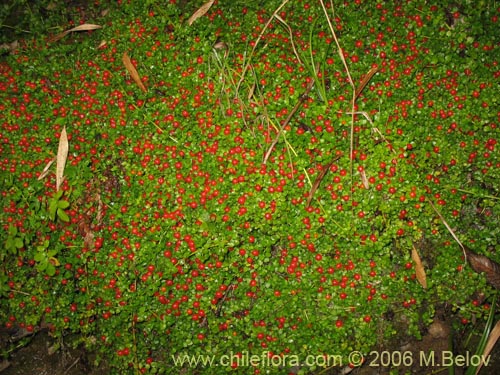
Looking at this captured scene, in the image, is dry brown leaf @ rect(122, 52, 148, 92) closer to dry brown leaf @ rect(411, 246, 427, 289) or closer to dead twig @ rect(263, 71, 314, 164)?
dead twig @ rect(263, 71, 314, 164)

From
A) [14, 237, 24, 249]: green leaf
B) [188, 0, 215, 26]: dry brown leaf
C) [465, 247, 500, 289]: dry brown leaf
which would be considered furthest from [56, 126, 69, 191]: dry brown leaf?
[465, 247, 500, 289]: dry brown leaf

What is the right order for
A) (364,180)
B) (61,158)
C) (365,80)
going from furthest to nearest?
(61,158)
(365,80)
(364,180)

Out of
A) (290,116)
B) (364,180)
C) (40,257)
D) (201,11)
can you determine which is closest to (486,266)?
(364,180)

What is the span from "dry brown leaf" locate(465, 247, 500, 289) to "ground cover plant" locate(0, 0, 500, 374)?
0.08 feet

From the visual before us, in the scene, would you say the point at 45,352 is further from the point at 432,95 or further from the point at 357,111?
the point at 432,95

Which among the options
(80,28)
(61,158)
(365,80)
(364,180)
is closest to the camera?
(364,180)

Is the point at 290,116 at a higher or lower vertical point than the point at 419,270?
higher

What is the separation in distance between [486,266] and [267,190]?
1920 millimetres

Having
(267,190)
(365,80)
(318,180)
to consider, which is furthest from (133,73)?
(365,80)

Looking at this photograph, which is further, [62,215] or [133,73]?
[133,73]

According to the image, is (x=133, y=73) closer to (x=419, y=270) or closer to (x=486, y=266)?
(x=419, y=270)

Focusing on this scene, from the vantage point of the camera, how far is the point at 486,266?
2.55 metres

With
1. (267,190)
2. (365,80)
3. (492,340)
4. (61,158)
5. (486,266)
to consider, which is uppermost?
(365,80)

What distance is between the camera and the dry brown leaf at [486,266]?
8.33 ft
